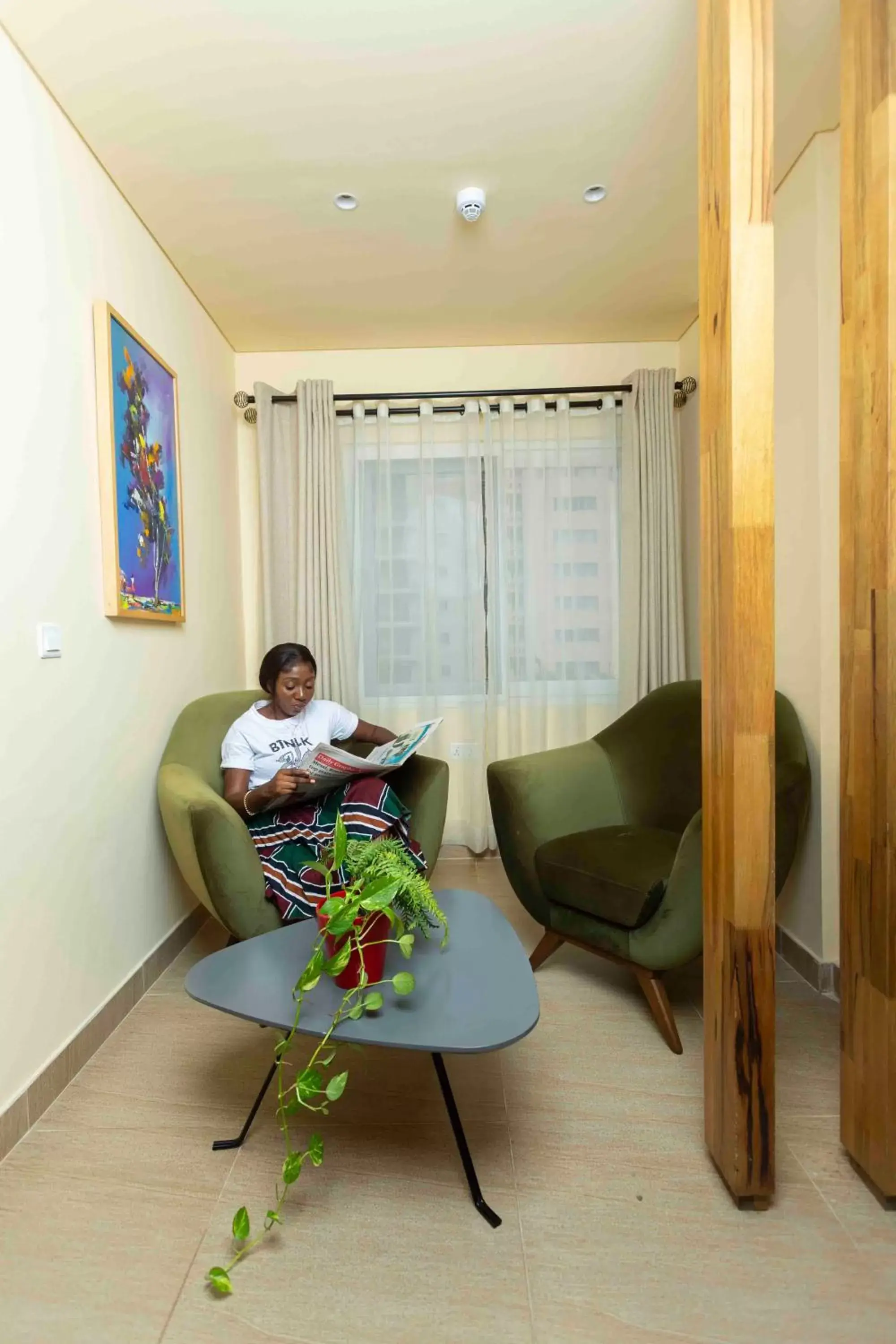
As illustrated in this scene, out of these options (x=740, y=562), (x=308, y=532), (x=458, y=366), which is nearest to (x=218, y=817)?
(x=740, y=562)

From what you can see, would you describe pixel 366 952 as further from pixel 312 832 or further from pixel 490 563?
pixel 490 563

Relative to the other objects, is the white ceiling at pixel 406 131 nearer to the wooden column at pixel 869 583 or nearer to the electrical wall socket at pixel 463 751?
the wooden column at pixel 869 583

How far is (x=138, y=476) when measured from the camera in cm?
225

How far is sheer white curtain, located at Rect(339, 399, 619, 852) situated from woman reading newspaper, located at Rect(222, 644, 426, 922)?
761 mm

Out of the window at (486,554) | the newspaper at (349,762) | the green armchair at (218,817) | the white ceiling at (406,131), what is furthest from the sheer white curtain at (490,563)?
the newspaper at (349,762)

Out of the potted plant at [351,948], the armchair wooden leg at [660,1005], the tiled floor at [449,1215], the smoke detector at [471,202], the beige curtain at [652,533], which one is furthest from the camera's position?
the beige curtain at [652,533]

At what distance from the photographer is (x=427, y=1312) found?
3.80 feet

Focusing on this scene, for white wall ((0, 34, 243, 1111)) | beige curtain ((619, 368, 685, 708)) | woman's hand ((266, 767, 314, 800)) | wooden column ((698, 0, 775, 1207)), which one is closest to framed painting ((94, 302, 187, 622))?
white wall ((0, 34, 243, 1111))

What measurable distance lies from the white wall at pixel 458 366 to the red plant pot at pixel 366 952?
225cm

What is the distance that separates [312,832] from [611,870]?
3.01 feet

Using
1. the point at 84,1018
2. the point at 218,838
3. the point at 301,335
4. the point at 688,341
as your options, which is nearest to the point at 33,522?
the point at 218,838

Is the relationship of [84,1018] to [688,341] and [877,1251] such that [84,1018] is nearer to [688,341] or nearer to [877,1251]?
[877,1251]

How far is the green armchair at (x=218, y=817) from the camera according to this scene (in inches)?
78.5

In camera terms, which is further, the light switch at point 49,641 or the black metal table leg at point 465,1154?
the light switch at point 49,641
